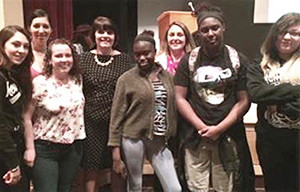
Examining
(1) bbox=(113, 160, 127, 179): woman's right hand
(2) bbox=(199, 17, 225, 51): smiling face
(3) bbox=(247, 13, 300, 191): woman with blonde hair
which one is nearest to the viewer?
(3) bbox=(247, 13, 300, 191): woman with blonde hair

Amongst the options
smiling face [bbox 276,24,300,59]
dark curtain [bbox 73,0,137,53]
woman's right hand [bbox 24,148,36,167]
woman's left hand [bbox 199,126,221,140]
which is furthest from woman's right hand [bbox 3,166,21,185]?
dark curtain [bbox 73,0,137,53]

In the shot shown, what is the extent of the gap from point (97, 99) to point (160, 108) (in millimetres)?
363

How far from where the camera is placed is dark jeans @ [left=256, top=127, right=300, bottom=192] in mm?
1917

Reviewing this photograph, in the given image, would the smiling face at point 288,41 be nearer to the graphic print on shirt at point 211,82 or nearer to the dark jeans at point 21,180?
the graphic print on shirt at point 211,82

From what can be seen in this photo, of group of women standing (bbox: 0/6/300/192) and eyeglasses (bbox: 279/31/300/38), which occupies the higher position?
eyeglasses (bbox: 279/31/300/38)

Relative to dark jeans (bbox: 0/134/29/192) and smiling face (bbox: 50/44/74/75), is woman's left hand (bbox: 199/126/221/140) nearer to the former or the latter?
smiling face (bbox: 50/44/74/75)

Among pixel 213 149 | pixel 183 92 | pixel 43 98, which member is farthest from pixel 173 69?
pixel 43 98

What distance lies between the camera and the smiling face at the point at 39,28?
220 centimetres

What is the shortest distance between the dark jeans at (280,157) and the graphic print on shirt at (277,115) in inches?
1.1

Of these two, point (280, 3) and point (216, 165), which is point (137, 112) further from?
point (280, 3)

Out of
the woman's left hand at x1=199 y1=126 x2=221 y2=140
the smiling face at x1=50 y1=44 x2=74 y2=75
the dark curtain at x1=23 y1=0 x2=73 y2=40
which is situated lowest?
the woman's left hand at x1=199 y1=126 x2=221 y2=140

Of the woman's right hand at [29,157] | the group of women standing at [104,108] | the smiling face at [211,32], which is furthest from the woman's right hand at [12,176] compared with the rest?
the smiling face at [211,32]

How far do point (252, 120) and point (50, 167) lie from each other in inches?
56.6

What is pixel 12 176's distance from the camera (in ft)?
5.95
